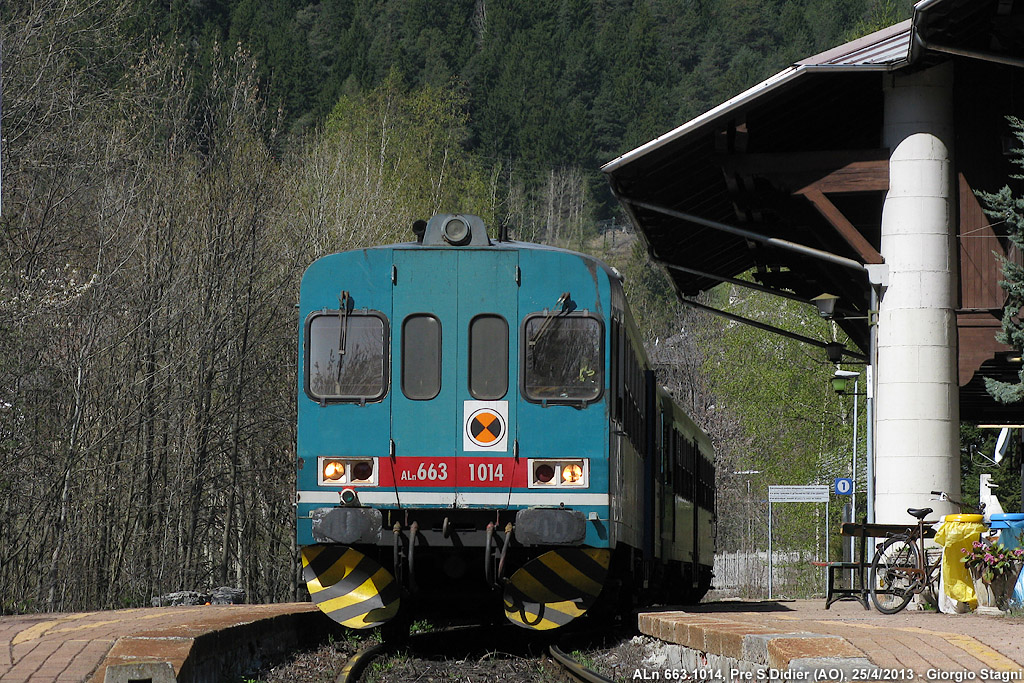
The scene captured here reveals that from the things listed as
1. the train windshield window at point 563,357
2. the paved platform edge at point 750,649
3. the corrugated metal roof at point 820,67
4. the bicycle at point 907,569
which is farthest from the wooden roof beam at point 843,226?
the paved platform edge at point 750,649

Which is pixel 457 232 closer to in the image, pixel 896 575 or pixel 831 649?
pixel 831 649

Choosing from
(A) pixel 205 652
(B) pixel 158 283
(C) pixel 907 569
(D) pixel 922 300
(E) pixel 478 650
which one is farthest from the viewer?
(B) pixel 158 283

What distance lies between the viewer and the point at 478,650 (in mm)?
11398

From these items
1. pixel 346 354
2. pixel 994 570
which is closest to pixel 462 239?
pixel 346 354

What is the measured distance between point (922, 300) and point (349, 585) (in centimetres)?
814

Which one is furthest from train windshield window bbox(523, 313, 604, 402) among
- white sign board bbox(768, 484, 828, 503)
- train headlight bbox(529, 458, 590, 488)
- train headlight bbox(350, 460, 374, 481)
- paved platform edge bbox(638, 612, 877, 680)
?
white sign board bbox(768, 484, 828, 503)

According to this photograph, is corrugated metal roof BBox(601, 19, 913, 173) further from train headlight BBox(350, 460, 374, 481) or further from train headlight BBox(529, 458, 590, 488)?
train headlight BBox(350, 460, 374, 481)

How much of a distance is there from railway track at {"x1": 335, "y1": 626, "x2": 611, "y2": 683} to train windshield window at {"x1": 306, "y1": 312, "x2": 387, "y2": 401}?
6.63ft

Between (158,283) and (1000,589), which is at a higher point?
(158,283)

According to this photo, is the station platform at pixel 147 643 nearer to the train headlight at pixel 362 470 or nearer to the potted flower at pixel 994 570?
the train headlight at pixel 362 470

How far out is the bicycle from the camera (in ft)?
43.2

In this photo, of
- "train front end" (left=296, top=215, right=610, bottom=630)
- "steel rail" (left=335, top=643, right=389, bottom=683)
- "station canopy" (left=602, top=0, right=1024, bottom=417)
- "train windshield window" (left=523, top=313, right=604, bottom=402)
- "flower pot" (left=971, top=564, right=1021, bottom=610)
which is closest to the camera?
"steel rail" (left=335, top=643, right=389, bottom=683)

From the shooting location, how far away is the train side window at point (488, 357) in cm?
1056

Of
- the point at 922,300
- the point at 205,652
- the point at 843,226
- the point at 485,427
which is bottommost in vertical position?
the point at 205,652
